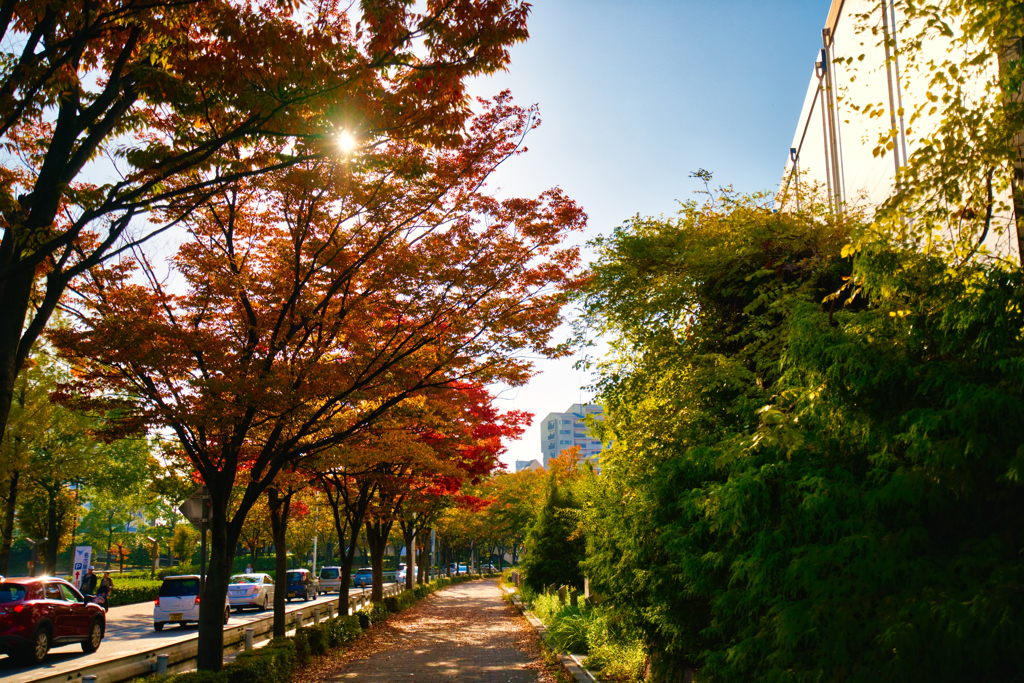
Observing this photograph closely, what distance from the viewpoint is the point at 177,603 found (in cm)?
2070

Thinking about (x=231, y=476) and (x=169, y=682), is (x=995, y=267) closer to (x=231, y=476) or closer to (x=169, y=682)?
(x=169, y=682)

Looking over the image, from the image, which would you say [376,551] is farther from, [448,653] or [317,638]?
[317,638]

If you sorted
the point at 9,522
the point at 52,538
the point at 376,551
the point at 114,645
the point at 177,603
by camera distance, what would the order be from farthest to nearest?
the point at 52,538, the point at 9,522, the point at 376,551, the point at 177,603, the point at 114,645

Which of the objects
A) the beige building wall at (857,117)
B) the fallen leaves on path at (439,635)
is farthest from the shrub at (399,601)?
the beige building wall at (857,117)

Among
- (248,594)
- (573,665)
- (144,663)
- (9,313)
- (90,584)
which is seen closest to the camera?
(9,313)

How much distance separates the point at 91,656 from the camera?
1494 cm

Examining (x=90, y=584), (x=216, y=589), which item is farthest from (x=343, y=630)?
(x=90, y=584)

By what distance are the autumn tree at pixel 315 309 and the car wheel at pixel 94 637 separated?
24.8ft

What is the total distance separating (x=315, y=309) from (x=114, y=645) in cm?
1260

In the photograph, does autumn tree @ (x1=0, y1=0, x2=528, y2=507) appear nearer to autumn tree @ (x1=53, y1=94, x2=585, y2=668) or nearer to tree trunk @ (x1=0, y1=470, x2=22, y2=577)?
autumn tree @ (x1=53, y1=94, x2=585, y2=668)

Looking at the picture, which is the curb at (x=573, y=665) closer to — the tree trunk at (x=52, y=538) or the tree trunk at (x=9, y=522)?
the tree trunk at (x=9, y=522)

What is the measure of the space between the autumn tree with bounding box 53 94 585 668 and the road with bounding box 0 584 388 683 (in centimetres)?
429

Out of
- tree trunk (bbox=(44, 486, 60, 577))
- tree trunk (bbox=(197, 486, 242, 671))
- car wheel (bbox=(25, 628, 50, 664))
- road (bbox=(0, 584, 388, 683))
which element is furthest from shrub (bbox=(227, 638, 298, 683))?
tree trunk (bbox=(44, 486, 60, 577))

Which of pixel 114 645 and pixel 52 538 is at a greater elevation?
pixel 52 538
